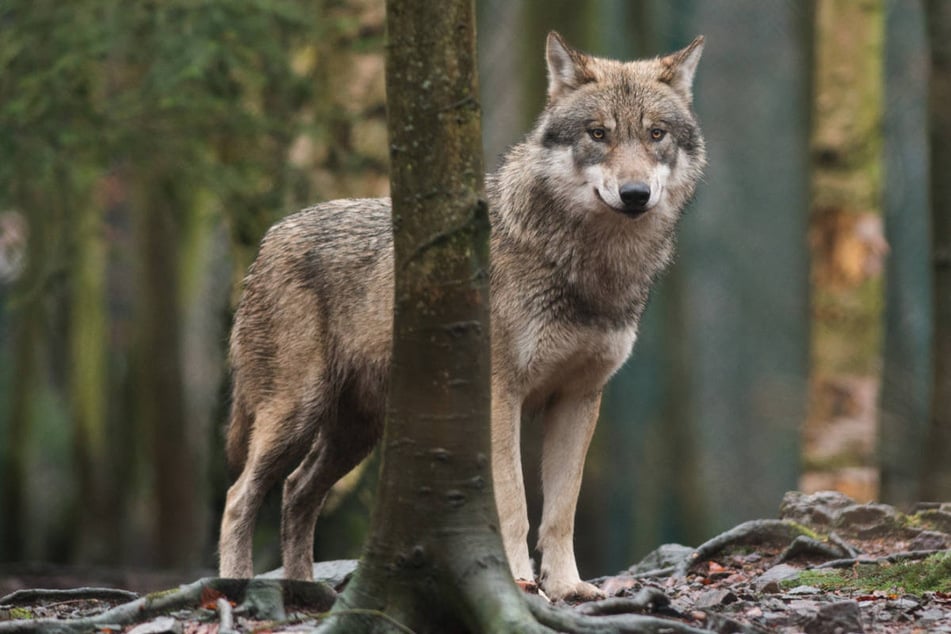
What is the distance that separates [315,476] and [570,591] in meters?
1.81

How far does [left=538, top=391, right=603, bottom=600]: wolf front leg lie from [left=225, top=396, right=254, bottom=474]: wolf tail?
5.75 ft

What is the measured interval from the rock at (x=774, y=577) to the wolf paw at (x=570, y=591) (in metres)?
0.76

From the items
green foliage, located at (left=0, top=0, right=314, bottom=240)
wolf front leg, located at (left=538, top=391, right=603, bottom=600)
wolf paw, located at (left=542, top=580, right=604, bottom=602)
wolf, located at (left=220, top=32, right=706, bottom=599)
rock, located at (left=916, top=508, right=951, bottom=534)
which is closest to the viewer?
wolf paw, located at (left=542, top=580, right=604, bottom=602)

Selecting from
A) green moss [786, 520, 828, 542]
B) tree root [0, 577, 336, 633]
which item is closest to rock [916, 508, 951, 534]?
green moss [786, 520, 828, 542]

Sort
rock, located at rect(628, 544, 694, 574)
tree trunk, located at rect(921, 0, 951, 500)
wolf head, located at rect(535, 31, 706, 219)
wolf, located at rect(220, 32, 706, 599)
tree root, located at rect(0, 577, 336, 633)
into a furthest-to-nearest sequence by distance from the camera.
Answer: tree trunk, located at rect(921, 0, 951, 500) < rock, located at rect(628, 544, 694, 574) < wolf, located at rect(220, 32, 706, 599) < wolf head, located at rect(535, 31, 706, 219) < tree root, located at rect(0, 577, 336, 633)

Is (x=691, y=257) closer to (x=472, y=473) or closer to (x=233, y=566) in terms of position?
(x=233, y=566)

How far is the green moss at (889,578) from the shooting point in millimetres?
5742

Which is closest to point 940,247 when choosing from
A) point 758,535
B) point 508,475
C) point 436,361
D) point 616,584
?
→ point 758,535

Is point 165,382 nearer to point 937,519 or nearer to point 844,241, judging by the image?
point 844,241

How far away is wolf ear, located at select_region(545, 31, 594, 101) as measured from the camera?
663 cm

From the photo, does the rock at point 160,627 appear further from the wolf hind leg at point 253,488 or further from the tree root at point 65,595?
the wolf hind leg at point 253,488

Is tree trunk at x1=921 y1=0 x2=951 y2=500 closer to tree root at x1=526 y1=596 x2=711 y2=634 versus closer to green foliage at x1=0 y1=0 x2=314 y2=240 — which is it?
tree root at x1=526 y1=596 x2=711 y2=634

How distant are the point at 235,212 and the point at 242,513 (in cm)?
584

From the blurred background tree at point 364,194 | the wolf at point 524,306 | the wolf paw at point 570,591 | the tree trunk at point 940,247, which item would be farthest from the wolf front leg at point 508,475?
the tree trunk at point 940,247
